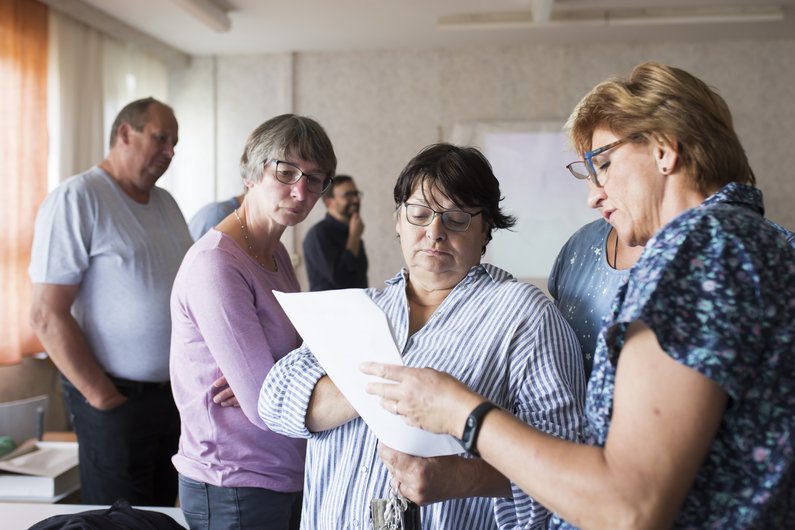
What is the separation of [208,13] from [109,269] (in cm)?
251

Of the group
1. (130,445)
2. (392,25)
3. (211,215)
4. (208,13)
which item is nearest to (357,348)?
(130,445)

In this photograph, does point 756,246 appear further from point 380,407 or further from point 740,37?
point 740,37

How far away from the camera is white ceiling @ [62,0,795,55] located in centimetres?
455

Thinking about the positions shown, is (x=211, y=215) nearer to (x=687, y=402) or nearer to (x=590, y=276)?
(x=590, y=276)

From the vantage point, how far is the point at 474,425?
2.87ft

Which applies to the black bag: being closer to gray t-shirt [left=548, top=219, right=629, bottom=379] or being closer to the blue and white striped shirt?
the blue and white striped shirt

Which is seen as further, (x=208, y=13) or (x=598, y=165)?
(x=208, y=13)

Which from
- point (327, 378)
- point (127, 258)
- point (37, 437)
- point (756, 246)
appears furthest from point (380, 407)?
point (37, 437)

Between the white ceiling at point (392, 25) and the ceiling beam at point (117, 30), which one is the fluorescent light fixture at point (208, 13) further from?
the ceiling beam at point (117, 30)

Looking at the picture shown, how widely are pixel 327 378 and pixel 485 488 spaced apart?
35cm

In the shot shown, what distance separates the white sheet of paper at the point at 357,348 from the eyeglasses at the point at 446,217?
22 cm

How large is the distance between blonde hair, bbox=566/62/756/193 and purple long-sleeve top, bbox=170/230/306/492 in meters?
0.84

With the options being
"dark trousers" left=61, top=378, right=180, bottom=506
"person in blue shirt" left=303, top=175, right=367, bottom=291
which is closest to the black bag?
"dark trousers" left=61, top=378, right=180, bottom=506

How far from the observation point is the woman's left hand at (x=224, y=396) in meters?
1.54
